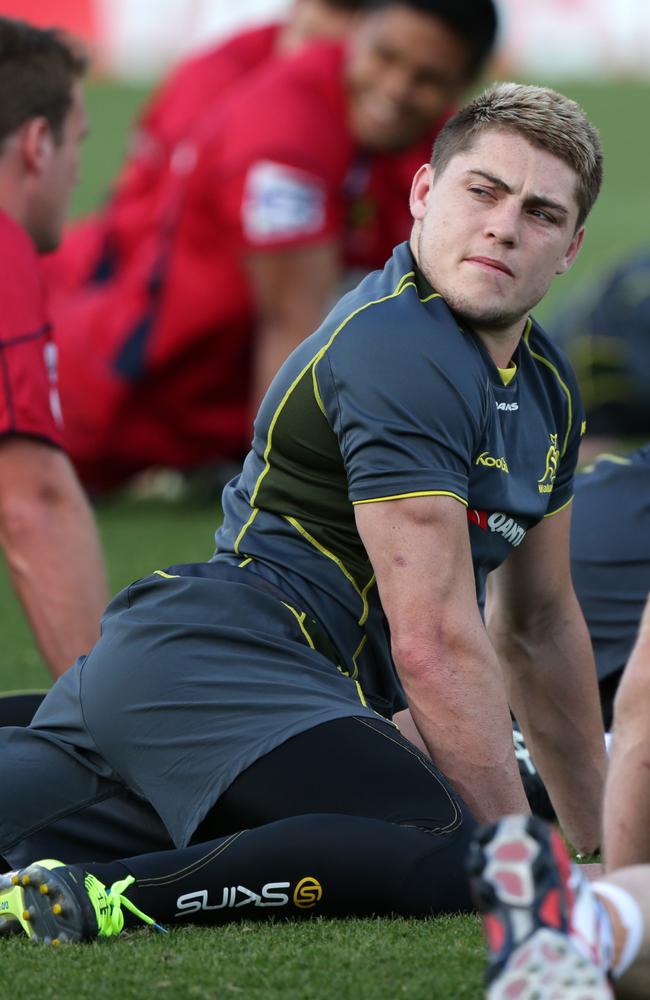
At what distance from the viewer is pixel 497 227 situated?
271 cm

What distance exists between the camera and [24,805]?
9.08 feet

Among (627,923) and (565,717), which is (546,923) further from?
(565,717)

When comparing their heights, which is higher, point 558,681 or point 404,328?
point 404,328

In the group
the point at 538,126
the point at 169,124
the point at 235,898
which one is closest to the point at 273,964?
the point at 235,898

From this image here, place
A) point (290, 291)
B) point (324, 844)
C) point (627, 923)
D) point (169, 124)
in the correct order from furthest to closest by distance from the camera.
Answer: point (169, 124), point (290, 291), point (324, 844), point (627, 923)

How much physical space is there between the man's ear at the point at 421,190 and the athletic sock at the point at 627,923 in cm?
122

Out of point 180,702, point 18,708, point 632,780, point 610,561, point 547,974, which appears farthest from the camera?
point 610,561

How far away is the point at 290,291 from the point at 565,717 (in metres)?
3.87

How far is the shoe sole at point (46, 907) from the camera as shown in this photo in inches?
94.6

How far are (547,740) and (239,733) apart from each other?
0.67m

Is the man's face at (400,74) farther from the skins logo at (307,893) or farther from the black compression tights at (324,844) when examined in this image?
the skins logo at (307,893)

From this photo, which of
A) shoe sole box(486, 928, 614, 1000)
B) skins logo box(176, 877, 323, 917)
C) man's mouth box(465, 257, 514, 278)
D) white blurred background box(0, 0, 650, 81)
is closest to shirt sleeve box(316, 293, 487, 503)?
man's mouth box(465, 257, 514, 278)

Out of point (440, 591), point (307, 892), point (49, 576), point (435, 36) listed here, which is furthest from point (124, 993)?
point (435, 36)

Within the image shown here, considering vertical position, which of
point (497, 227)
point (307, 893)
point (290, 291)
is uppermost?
point (497, 227)
